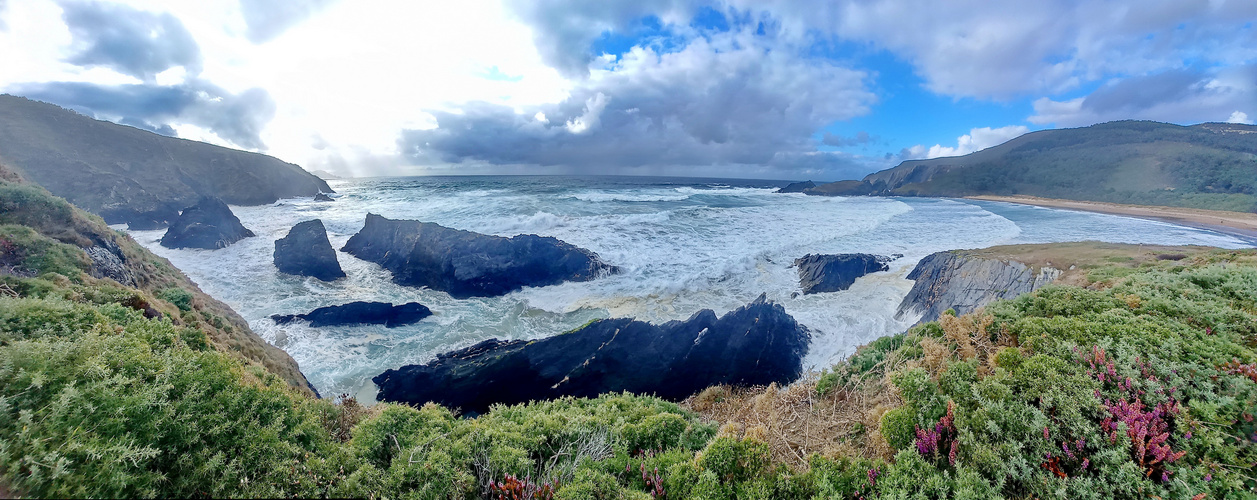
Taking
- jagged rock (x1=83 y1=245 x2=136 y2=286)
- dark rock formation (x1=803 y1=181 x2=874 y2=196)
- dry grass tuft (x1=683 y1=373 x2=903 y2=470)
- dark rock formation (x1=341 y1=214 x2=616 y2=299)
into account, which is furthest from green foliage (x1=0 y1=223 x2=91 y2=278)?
dark rock formation (x1=803 y1=181 x2=874 y2=196)

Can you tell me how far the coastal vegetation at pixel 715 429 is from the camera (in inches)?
109

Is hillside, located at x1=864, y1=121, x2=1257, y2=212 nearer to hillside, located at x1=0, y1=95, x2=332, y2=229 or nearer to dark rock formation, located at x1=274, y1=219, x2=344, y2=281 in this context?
dark rock formation, located at x1=274, y1=219, x2=344, y2=281

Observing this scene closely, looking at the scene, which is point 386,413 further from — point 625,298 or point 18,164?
point 18,164

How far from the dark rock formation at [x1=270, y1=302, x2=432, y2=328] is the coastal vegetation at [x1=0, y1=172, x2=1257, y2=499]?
26.6 feet

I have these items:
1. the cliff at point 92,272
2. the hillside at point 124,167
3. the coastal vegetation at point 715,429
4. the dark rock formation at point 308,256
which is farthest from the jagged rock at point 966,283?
the hillside at point 124,167

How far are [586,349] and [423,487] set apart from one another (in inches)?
292

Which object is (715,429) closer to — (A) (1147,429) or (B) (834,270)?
(A) (1147,429)

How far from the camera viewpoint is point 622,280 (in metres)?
18.3

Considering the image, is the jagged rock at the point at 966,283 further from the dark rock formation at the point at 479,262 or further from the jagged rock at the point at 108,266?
the jagged rock at the point at 108,266

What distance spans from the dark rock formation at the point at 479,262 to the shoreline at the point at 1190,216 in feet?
145

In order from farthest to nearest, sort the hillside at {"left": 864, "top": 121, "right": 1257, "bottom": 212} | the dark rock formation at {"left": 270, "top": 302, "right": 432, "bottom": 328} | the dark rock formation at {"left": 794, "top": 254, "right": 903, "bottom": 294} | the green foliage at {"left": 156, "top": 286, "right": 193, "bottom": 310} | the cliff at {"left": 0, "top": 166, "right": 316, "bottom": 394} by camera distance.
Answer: the hillside at {"left": 864, "top": 121, "right": 1257, "bottom": 212}
the dark rock formation at {"left": 794, "top": 254, "right": 903, "bottom": 294}
the dark rock formation at {"left": 270, "top": 302, "right": 432, "bottom": 328}
the green foliage at {"left": 156, "top": 286, "right": 193, "bottom": 310}
the cliff at {"left": 0, "top": 166, "right": 316, "bottom": 394}

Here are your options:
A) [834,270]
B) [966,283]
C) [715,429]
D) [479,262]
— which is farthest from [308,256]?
[966,283]

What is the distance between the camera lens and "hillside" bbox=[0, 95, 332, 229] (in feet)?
109

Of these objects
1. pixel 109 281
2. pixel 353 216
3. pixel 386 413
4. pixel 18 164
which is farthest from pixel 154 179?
pixel 386 413
